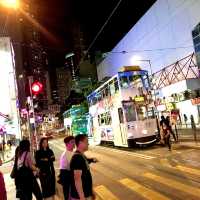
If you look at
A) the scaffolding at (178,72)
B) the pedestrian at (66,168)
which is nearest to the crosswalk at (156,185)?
the pedestrian at (66,168)

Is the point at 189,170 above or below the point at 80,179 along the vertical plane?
below

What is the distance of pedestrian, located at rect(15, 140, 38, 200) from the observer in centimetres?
816

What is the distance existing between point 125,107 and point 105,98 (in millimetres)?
3663

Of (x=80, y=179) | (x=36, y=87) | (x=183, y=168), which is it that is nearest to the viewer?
(x=80, y=179)

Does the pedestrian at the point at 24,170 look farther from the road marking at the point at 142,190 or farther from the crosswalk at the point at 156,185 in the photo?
the road marking at the point at 142,190

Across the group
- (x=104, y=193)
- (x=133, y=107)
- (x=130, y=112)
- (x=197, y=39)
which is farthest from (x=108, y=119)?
(x=197, y=39)

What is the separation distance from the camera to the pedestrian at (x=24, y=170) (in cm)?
816

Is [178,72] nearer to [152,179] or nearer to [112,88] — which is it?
[112,88]

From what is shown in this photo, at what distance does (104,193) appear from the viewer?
10.3m

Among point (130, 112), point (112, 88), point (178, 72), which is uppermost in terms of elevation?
point (178, 72)

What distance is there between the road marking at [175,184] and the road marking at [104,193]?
5.03ft

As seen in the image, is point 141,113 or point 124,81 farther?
point 141,113

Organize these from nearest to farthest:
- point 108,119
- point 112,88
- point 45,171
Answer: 1. point 45,171
2. point 112,88
3. point 108,119

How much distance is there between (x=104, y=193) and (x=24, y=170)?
291 cm
